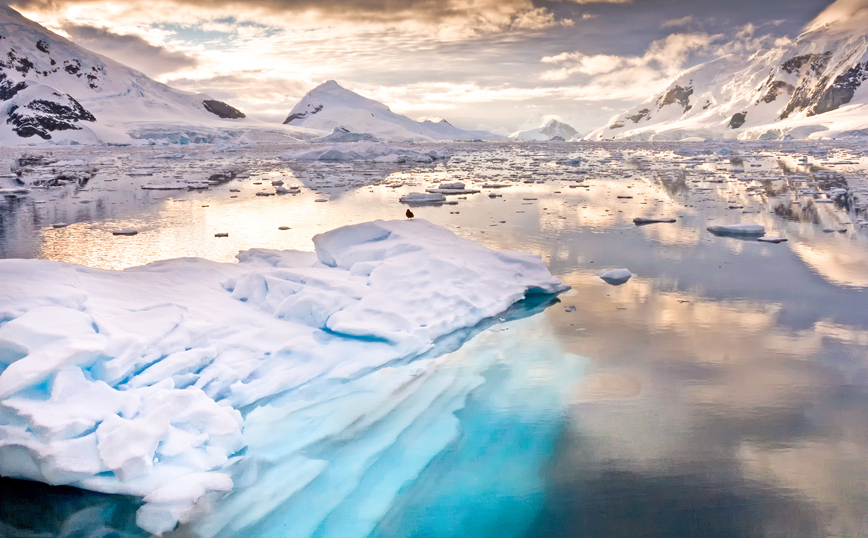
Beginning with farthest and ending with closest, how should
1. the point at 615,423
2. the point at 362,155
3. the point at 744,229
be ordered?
the point at 362,155 < the point at 744,229 < the point at 615,423

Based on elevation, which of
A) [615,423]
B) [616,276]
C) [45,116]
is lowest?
[615,423]

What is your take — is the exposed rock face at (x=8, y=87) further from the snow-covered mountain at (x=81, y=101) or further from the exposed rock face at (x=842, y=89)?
the exposed rock face at (x=842, y=89)

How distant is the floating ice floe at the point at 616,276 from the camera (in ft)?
26.4

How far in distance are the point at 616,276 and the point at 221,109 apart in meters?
146

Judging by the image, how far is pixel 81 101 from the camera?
10975 centimetres

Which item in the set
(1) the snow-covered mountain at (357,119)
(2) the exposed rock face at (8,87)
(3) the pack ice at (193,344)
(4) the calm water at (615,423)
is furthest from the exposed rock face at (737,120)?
(3) the pack ice at (193,344)

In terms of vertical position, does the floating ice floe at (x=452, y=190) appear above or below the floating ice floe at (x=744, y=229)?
below

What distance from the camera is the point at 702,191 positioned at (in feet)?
60.1

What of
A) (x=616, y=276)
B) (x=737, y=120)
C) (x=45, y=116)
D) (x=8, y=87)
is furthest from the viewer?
(x=737, y=120)

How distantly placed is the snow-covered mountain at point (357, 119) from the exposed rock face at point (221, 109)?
15.0 m

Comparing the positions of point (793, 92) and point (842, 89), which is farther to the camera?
point (793, 92)

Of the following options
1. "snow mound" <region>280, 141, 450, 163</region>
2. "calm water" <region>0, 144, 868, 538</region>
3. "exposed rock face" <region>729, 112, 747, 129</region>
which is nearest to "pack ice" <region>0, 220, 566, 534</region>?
"calm water" <region>0, 144, 868, 538</region>

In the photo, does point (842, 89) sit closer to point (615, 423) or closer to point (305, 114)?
point (305, 114)

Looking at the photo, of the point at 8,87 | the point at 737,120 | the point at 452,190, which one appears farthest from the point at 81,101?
the point at 737,120
